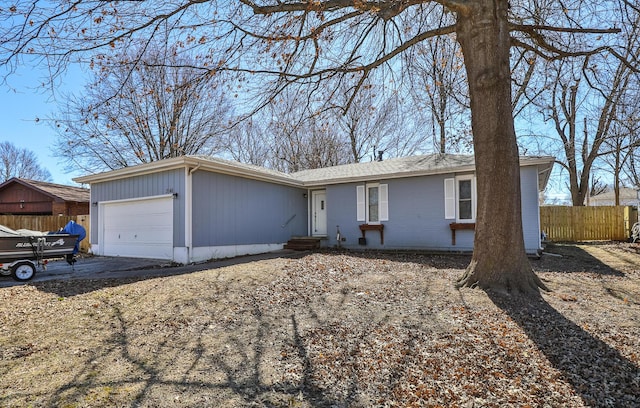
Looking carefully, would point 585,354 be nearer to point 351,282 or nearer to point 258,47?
point 351,282

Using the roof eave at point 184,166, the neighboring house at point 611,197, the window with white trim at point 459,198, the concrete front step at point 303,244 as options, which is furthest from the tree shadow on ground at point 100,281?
the neighboring house at point 611,197

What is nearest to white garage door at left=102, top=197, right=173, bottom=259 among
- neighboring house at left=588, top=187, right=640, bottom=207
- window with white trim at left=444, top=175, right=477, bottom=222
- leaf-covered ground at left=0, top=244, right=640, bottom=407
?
leaf-covered ground at left=0, top=244, right=640, bottom=407

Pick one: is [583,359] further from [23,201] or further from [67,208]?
[23,201]

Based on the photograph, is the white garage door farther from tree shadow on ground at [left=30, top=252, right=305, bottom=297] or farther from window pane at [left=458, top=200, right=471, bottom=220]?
window pane at [left=458, top=200, right=471, bottom=220]

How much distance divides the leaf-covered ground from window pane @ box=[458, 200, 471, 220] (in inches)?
174

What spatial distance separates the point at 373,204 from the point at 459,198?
9.24 ft

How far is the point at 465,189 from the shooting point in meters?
10.6

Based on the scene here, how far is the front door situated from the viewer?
13.6 meters

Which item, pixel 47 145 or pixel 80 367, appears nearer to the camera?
pixel 80 367

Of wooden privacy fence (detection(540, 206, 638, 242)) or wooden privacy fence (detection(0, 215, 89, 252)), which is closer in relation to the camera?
wooden privacy fence (detection(540, 206, 638, 242))

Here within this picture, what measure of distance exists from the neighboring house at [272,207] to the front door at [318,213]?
3.6 inches

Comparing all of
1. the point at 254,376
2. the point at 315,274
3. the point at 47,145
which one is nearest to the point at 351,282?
the point at 315,274

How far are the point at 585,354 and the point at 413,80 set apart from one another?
21.9 feet

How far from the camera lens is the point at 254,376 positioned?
295 cm
